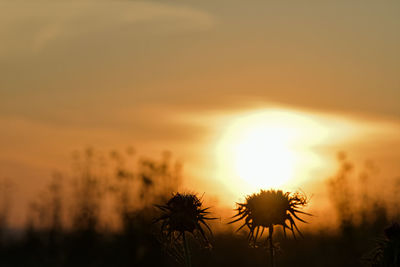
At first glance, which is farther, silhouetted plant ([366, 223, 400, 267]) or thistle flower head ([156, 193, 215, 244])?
thistle flower head ([156, 193, 215, 244])

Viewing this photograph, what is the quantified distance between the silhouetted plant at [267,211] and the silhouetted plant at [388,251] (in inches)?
36.0

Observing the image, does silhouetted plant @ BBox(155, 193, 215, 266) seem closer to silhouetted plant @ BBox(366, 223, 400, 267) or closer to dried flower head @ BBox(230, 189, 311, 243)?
dried flower head @ BBox(230, 189, 311, 243)

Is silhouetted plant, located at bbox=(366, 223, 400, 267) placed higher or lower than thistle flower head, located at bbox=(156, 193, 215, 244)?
lower

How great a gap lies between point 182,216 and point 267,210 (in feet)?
3.16

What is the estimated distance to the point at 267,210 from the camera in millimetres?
7281

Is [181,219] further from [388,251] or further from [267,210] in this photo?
[388,251]

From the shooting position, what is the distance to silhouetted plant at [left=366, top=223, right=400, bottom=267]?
636 centimetres

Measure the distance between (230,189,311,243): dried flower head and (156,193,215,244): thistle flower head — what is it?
0.43 m

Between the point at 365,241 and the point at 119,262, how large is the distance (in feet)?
23.0

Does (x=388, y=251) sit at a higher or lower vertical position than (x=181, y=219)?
lower

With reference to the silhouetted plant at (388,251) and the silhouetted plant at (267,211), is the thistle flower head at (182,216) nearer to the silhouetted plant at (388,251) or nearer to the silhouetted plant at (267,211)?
the silhouetted plant at (267,211)

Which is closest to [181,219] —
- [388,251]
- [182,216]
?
[182,216]

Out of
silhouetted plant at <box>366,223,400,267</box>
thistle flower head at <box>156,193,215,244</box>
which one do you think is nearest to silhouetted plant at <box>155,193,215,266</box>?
thistle flower head at <box>156,193,215,244</box>

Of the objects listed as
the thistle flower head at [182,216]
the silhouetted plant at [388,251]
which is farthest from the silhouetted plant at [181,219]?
the silhouetted plant at [388,251]
